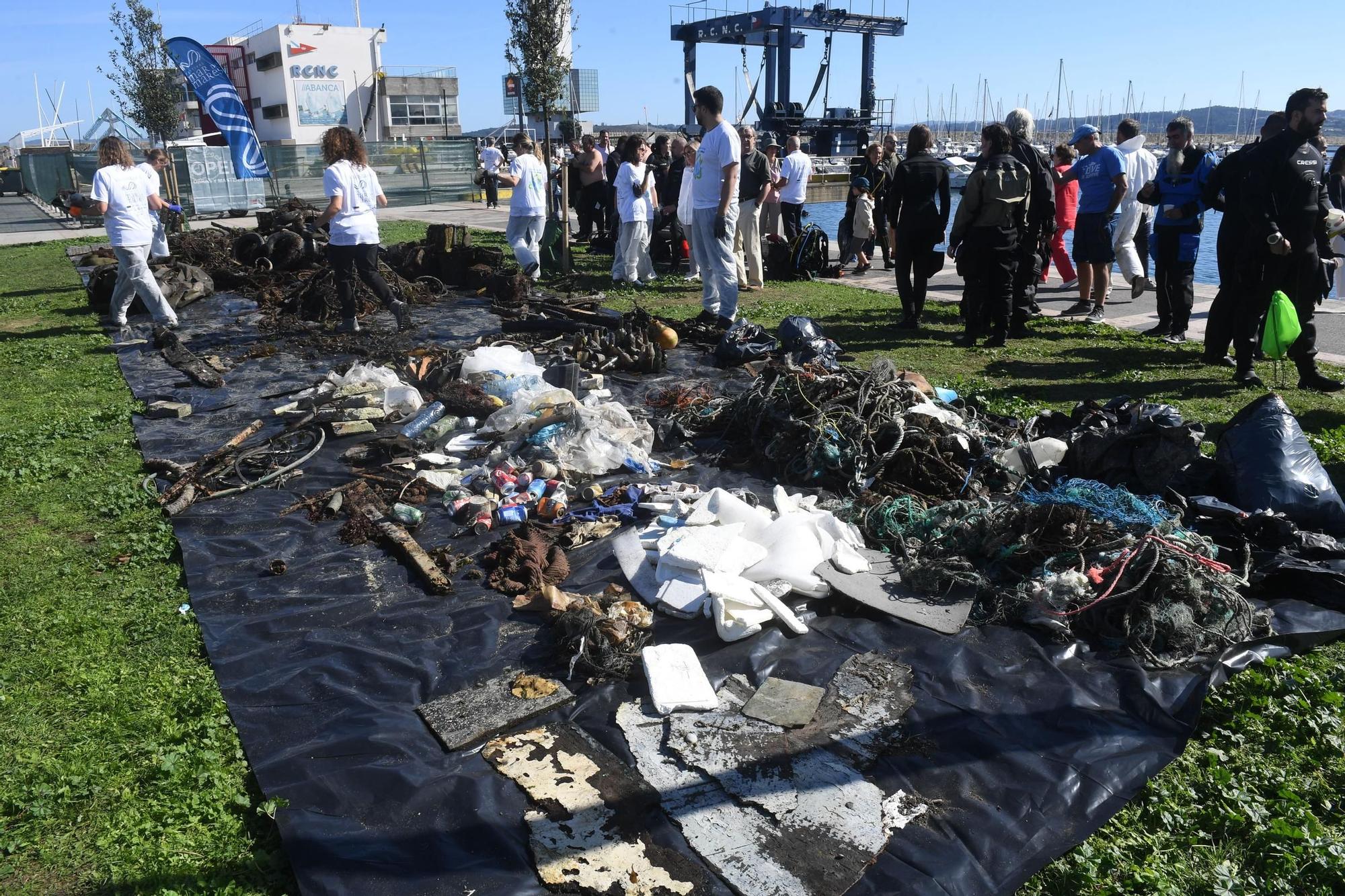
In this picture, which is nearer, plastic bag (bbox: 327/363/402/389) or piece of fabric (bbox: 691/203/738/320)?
plastic bag (bbox: 327/363/402/389)

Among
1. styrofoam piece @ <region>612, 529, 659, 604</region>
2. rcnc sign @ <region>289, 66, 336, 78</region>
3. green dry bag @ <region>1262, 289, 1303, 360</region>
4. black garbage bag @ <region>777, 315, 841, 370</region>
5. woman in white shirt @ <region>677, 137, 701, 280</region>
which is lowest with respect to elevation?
styrofoam piece @ <region>612, 529, 659, 604</region>

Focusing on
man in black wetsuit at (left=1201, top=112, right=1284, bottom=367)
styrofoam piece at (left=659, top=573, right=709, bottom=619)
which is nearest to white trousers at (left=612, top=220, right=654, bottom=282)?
man in black wetsuit at (left=1201, top=112, right=1284, bottom=367)

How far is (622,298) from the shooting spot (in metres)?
11.4

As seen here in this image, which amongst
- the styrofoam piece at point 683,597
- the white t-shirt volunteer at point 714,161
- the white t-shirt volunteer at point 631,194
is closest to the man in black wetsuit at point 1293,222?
the white t-shirt volunteer at point 714,161

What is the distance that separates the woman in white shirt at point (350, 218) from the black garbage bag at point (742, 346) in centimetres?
365

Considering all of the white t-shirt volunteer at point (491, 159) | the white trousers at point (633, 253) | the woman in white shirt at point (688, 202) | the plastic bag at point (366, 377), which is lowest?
the plastic bag at point (366, 377)

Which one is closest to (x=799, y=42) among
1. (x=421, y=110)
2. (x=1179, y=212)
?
(x=421, y=110)

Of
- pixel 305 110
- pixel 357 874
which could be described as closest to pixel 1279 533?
pixel 357 874

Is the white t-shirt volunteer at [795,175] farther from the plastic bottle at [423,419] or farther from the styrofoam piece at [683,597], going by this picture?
the styrofoam piece at [683,597]

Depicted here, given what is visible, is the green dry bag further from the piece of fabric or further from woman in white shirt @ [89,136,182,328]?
woman in white shirt @ [89,136,182,328]

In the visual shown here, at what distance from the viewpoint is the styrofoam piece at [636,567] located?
4148 millimetres

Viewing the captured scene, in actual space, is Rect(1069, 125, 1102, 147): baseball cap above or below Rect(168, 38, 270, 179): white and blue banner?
below

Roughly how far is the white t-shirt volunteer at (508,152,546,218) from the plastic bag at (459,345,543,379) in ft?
14.1

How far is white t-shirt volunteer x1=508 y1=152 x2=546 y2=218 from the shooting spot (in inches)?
440
